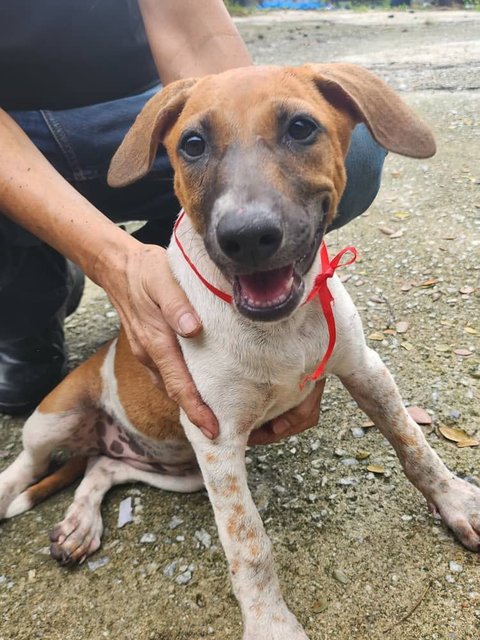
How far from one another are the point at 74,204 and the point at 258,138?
90 cm

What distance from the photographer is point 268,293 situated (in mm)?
1746

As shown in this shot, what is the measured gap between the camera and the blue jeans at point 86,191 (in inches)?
112

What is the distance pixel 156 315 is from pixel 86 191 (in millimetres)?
1221

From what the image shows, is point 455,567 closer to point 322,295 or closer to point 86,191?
point 322,295

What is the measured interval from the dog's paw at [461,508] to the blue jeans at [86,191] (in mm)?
1256

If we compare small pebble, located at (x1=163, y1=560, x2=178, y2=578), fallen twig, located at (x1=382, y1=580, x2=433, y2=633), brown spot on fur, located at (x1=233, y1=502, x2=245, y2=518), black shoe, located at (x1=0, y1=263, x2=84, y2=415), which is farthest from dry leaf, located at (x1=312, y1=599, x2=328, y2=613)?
black shoe, located at (x1=0, y1=263, x2=84, y2=415)

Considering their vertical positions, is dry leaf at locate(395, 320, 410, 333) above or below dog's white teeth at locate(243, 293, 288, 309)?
below

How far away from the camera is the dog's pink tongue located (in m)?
1.73

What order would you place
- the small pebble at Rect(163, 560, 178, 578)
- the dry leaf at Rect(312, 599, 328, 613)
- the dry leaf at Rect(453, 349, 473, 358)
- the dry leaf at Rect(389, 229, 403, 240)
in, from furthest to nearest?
the dry leaf at Rect(389, 229, 403, 240) → the dry leaf at Rect(453, 349, 473, 358) → the small pebble at Rect(163, 560, 178, 578) → the dry leaf at Rect(312, 599, 328, 613)

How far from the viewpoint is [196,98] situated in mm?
1926

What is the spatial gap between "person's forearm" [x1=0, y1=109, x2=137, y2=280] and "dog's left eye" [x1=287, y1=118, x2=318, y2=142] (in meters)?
0.77

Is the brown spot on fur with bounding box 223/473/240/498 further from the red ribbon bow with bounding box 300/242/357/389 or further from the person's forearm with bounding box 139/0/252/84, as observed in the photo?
the person's forearm with bounding box 139/0/252/84

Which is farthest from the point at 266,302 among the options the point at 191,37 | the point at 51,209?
the point at 191,37

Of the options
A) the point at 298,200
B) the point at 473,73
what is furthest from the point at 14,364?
the point at 473,73
